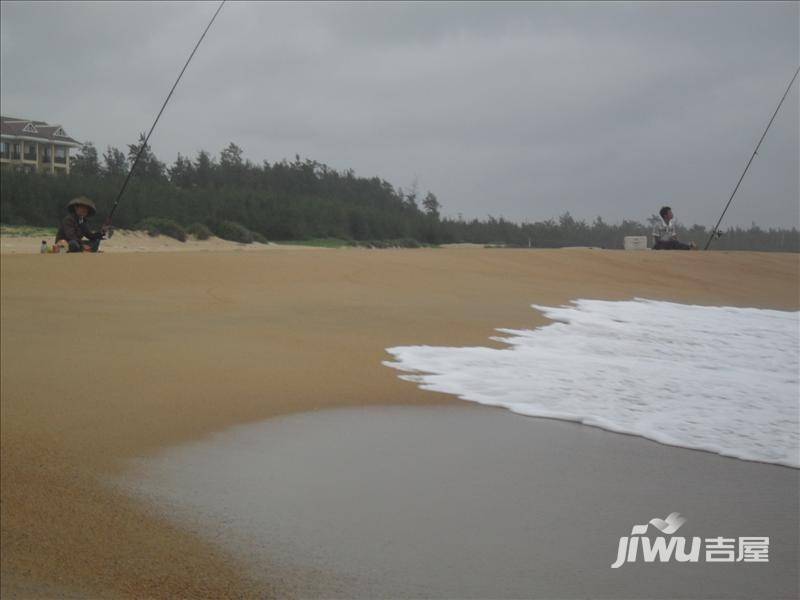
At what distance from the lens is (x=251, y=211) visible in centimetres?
2905

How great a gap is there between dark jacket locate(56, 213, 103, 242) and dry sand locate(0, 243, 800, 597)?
83cm

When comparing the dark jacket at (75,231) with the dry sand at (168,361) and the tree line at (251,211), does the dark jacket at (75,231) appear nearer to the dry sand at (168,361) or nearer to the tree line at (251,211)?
the dry sand at (168,361)

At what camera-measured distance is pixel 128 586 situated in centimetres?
221

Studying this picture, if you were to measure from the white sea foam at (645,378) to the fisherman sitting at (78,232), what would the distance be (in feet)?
14.9

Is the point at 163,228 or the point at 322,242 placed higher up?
the point at 163,228

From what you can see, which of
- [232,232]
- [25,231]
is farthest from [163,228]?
[25,231]

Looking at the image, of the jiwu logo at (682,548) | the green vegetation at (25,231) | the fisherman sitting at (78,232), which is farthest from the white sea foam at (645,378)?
the green vegetation at (25,231)

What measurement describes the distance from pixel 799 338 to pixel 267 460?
629 cm

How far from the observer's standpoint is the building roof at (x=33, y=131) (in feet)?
116

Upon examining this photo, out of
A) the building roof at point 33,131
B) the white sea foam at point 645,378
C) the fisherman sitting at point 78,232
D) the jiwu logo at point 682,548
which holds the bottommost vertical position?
the jiwu logo at point 682,548

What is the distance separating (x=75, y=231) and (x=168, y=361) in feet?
15.6

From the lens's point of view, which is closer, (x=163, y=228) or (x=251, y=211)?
(x=163, y=228)

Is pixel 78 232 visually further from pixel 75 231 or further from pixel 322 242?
pixel 322 242

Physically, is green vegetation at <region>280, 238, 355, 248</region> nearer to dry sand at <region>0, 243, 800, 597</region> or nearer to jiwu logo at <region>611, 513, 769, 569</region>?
dry sand at <region>0, 243, 800, 597</region>
